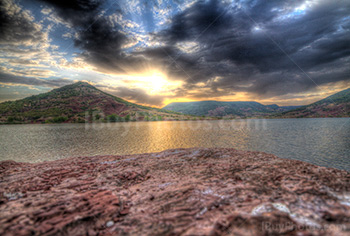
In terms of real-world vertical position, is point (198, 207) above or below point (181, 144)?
above

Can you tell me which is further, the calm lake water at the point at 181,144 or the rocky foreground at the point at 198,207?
the calm lake water at the point at 181,144

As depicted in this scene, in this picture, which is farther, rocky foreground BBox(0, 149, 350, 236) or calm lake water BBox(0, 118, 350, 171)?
calm lake water BBox(0, 118, 350, 171)

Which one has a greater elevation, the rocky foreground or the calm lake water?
the rocky foreground

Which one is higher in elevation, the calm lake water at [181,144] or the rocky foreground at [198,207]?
the rocky foreground at [198,207]

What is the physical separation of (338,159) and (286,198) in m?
23.9

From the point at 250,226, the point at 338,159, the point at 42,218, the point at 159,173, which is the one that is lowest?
the point at 338,159

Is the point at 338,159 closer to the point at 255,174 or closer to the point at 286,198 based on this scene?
the point at 255,174

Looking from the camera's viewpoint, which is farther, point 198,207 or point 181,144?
point 181,144

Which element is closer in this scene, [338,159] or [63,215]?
[63,215]

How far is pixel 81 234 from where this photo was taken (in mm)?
4051

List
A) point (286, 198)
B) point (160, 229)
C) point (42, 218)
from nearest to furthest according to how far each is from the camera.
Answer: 1. point (160, 229)
2. point (42, 218)
3. point (286, 198)

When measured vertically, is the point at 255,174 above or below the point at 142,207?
above

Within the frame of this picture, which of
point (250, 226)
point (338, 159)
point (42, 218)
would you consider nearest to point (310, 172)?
point (250, 226)

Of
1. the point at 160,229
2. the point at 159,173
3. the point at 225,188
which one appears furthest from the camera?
the point at 159,173
